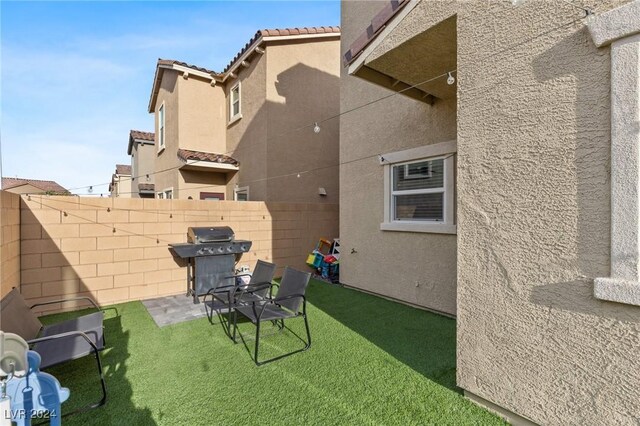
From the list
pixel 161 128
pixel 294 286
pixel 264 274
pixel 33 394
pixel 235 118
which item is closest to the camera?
pixel 33 394

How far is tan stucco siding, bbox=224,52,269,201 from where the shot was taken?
10.1m

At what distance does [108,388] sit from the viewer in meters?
3.38

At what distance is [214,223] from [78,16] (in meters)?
5.03

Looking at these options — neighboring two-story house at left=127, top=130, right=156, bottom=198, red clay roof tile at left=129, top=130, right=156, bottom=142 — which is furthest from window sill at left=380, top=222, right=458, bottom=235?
red clay roof tile at left=129, top=130, right=156, bottom=142

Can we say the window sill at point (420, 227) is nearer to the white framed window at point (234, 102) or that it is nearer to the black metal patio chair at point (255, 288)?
the black metal patio chair at point (255, 288)

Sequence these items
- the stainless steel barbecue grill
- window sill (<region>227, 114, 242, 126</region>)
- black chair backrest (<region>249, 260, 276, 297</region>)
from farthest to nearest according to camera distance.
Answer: window sill (<region>227, 114, 242, 126</region>) < the stainless steel barbecue grill < black chair backrest (<region>249, 260, 276, 297</region>)

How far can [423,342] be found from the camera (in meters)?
4.53

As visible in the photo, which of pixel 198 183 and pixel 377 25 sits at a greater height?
pixel 377 25

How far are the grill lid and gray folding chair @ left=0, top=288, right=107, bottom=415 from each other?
2.75 m

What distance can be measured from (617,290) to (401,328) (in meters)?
3.40

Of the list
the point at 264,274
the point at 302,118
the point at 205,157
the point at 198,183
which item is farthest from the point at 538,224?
the point at 198,183

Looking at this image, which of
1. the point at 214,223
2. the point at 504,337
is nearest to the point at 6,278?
the point at 214,223

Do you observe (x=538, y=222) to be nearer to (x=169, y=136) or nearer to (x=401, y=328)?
(x=401, y=328)

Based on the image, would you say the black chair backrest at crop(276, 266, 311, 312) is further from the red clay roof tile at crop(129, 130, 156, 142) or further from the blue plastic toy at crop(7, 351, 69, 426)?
the red clay roof tile at crop(129, 130, 156, 142)
